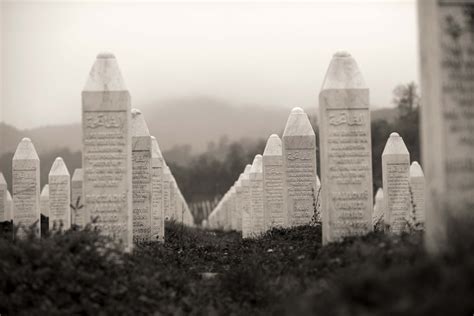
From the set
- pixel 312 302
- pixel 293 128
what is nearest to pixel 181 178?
pixel 293 128

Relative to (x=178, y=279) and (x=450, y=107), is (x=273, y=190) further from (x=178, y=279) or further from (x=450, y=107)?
(x=450, y=107)

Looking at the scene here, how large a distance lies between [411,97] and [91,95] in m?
57.1

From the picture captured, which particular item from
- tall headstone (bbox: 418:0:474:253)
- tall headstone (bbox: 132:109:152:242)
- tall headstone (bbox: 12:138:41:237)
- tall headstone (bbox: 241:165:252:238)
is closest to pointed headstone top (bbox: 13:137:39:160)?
tall headstone (bbox: 12:138:41:237)

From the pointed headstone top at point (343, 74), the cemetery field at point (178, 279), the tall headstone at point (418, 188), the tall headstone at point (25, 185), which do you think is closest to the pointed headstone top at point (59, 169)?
the tall headstone at point (25, 185)

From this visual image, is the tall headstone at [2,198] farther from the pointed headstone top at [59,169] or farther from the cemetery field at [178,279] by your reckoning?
the cemetery field at [178,279]

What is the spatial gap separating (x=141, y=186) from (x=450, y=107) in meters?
11.1

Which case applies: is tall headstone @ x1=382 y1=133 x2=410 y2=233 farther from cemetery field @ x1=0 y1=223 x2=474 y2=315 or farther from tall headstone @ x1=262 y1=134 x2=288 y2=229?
cemetery field @ x1=0 y1=223 x2=474 y2=315

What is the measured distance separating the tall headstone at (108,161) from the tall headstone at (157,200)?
19.8 feet

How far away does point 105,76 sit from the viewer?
41.7ft

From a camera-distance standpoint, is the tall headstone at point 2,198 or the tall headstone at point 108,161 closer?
the tall headstone at point 108,161

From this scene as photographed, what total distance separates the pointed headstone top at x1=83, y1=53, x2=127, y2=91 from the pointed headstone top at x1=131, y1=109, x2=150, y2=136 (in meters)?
5.16

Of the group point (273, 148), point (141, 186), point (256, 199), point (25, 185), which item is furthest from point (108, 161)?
point (256, 199)

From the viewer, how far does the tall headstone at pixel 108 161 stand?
1213 centimetres

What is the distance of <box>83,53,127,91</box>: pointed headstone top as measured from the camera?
12516 millimetres
